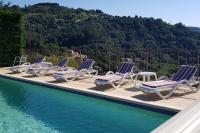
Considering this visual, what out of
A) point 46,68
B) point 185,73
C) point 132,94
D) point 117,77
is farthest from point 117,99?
point 46,68

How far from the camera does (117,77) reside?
10.1 meters

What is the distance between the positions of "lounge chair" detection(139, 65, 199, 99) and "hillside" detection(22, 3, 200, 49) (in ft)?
58.0

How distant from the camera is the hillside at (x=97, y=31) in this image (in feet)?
98.0

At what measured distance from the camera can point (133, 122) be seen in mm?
7133

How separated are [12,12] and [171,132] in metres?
18.1

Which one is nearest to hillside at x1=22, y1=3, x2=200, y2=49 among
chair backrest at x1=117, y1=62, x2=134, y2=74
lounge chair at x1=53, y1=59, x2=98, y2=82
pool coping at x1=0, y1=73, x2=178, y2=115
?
lounge chair at x1=53, y1=59, x2=98, y2=82

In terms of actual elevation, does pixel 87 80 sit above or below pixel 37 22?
below

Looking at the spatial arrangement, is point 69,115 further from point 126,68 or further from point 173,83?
point 126,68

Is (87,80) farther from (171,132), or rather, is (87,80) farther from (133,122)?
(171,132)

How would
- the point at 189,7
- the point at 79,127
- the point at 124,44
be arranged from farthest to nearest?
the point at 124,44, the point at 189,7, the point at 79,127

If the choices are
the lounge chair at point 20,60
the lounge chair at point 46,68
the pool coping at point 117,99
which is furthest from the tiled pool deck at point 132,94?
the lounge chair at point 20,60

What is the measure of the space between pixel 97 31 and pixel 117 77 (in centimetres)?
2429

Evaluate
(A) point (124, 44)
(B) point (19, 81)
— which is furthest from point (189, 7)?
(A) point (124, 44)

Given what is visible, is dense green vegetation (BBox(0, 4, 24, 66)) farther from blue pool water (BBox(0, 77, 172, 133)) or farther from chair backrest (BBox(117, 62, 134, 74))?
chair backrest (BBox(117, 62, 134, 74))
